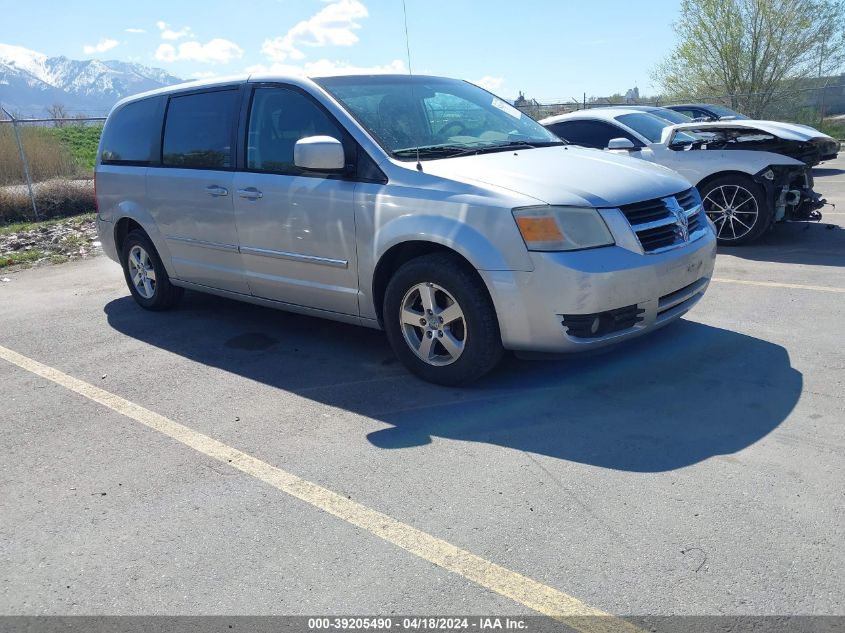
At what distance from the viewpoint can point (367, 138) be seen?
15.3 ft

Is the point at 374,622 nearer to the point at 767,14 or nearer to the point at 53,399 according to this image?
the point at 53,399

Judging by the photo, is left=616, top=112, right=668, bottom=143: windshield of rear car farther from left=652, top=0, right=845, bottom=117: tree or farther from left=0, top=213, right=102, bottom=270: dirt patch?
left=652, top=0, right=845, bottom=117: tree

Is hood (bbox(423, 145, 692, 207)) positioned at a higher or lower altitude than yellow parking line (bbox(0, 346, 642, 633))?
higher

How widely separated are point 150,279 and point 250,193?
1.97 metres

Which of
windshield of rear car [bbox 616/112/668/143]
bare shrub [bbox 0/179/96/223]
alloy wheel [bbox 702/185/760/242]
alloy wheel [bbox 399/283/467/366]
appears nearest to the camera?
alloy wheel [bbox 399/283/467/366]

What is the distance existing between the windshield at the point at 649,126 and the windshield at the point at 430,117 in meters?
3.99

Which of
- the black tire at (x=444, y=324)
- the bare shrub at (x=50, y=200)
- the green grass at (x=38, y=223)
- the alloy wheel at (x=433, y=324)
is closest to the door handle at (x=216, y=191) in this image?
the black tire at (x=444, y=324)

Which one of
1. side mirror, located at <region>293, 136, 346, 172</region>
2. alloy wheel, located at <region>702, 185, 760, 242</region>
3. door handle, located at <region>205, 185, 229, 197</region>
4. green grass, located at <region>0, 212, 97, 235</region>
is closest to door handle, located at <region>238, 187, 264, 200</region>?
door handle, located at <region>205, 185, 229, 197</region>

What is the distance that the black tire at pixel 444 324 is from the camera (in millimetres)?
4211

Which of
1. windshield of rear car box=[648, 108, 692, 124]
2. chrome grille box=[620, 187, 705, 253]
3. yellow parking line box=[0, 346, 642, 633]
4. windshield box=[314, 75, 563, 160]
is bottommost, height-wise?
yellow parking line box=[0, 346, 642, 633]

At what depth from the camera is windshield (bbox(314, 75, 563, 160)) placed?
15.6ft

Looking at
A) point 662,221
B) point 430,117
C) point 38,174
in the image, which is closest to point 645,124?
point 430,117

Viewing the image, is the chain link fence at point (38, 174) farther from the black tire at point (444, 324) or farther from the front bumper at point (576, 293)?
the front bumper at point (576, 293)

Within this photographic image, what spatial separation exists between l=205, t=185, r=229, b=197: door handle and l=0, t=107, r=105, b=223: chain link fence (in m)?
8.65
